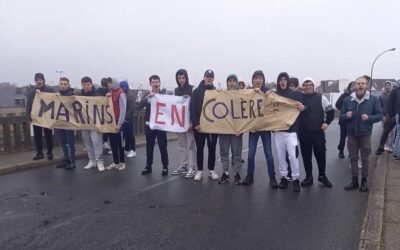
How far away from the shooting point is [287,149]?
6480 mm

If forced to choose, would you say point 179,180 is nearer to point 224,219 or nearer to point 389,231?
point 224,219

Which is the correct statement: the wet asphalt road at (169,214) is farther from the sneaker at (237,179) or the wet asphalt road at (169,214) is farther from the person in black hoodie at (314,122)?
the person in black hoodie at (314,122)

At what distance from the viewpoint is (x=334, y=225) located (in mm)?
4707

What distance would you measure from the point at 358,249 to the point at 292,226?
895 millimetres

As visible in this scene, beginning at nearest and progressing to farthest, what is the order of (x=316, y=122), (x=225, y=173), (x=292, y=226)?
1. (x=292, y=226)
2. (x=316, y=122)
3. (x=225, y=173)

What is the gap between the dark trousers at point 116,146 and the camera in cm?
805

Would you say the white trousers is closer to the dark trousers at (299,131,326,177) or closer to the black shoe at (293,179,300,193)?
the black shoe at (293,179,300,193)

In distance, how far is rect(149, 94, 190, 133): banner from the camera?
292 inches

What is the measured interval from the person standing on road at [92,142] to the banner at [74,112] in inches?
5.3

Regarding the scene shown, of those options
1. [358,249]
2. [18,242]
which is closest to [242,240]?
[358,249]

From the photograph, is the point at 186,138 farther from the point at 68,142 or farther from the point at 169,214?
the point at 68,142

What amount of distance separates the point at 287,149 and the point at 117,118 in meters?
3.66

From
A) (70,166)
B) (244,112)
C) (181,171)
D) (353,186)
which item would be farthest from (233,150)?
(70,166)

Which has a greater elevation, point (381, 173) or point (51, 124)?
point (51, 124)
